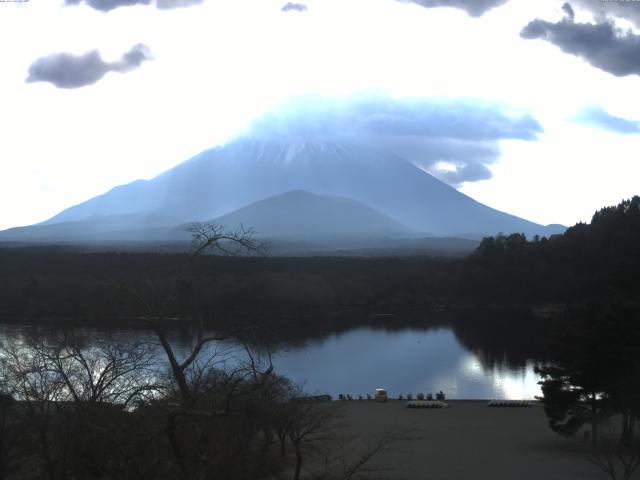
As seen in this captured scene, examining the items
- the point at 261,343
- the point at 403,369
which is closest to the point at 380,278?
the point at 403,369

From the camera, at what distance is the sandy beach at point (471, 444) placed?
1077cm

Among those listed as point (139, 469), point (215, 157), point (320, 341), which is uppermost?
point (215, 157)

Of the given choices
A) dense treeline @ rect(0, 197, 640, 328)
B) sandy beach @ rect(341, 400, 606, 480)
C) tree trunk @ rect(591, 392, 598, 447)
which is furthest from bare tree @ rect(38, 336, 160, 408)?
dense treeline @ rect(0, 197, 640, 328)

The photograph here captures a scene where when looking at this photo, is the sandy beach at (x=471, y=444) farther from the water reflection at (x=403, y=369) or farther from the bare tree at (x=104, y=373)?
the bare tree at (x=104, y=373)

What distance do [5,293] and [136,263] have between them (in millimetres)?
11006

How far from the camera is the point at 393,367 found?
24.3 m

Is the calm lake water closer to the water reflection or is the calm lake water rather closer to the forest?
the water reflection

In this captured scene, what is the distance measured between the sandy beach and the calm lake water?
3166mm

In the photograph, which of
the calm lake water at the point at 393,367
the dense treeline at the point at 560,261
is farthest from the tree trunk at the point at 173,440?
the dense treeline at the point at 560,261

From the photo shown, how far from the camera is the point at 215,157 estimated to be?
168375 mm

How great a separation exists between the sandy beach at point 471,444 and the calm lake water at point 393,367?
317cm

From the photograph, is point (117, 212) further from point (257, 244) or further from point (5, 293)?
point (257, 244)

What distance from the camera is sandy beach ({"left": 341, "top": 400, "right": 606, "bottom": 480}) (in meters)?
10.8

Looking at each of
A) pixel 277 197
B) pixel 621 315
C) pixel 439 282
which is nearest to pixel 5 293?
pixel 439 282
